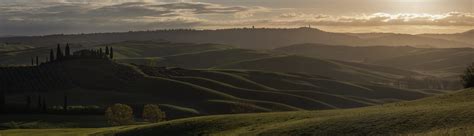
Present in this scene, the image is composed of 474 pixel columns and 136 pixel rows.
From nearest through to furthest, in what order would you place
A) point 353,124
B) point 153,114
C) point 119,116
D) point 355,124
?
point 355,124 < point 353,124 < point 119,116 < point 153,114

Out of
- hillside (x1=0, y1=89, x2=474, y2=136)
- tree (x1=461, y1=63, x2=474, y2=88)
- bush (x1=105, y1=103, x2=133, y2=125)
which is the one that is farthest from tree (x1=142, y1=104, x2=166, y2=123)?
tree (x1=461, y1=63, x2=474, y2=88)

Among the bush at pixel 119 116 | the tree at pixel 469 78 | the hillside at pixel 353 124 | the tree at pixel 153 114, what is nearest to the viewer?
the hillside at pixel 353 124

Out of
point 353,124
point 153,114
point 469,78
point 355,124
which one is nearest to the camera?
point 355,124

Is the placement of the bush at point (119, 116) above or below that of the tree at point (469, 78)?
below

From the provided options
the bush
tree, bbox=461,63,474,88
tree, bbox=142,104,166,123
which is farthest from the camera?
tree, bbox=142,104,166,123

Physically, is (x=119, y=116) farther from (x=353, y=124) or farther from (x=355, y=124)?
(x=355, y=124)

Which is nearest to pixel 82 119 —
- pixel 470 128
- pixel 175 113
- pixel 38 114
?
pixel 38 114

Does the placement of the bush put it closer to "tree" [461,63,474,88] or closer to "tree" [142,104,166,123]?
"tree" [142,104,166,123]

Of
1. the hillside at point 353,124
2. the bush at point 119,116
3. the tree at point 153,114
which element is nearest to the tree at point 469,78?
the hillside at point 353,124

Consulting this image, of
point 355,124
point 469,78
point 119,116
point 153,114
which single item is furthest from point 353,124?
point 153,114

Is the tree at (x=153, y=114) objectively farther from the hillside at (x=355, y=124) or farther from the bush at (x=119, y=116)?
the hillside at (x=355, y=124)

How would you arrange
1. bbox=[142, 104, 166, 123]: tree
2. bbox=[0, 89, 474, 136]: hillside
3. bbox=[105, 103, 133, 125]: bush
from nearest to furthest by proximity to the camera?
bbox=[0, 89, 474, 136]: hillside, bbox=[105, 103, 133, 125]: bush, bbox=[142, 104, 166, 123]: tree
